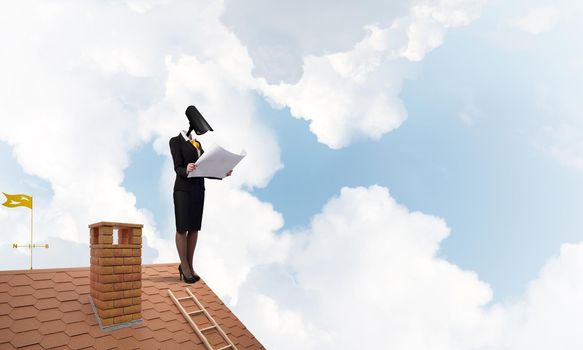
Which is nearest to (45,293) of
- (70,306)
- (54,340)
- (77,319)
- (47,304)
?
(47,304)

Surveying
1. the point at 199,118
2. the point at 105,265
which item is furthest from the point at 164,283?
the point at 199,118

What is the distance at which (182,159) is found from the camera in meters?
7.05

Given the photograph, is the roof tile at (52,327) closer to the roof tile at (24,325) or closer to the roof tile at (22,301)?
the roof tile at (24,325)

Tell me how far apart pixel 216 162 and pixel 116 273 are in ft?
7.08

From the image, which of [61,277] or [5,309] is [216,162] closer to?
[61,277]

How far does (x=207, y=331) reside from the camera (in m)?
6.44

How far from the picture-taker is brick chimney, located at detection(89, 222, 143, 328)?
5.52 metres

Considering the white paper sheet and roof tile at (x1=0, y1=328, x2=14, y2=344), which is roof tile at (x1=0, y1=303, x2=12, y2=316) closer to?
roof tile at (x1=0, y1=328, x2=14, y2=344)

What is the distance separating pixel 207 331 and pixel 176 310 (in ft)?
1.90

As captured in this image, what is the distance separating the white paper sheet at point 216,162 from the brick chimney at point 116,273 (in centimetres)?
134

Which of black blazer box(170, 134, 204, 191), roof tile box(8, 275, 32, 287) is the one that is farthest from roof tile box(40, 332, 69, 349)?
black blazer box(170, 134, 204, 191)

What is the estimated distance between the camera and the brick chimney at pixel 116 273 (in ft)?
18.1

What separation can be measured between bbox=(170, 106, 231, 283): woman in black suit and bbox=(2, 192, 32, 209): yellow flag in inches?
81.4

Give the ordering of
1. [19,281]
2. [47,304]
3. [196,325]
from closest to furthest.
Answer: [47,304]
[19,281]
[196,325]
